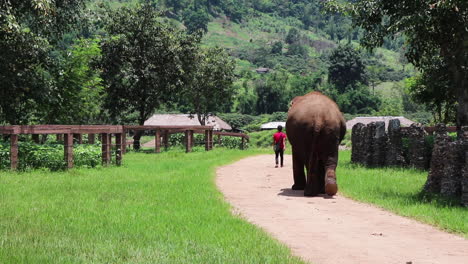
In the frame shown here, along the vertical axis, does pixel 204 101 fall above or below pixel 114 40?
below

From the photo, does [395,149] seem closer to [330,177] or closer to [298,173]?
[298,173]

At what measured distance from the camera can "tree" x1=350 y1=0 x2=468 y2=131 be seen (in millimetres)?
15242

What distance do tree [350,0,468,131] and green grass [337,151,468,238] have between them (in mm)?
3726

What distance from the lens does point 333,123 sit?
12867mm

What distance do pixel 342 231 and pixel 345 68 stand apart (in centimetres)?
12780

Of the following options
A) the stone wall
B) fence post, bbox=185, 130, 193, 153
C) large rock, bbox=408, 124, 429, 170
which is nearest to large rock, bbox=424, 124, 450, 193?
the stone wall

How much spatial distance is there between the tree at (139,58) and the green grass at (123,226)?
23.8 m

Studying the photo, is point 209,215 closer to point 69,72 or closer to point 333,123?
point 333,123

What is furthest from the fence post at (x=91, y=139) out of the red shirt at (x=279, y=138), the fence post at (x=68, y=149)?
the red shirt at (x=279, y=138)

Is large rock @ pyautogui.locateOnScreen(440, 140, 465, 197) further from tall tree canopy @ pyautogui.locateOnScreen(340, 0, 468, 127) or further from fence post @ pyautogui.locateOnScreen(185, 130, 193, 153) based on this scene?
fence post @ pyautogui.locateOnScreen(185, 130, 193, 153)

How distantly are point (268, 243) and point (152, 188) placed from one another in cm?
684

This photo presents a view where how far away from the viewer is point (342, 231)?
8406 millimetres

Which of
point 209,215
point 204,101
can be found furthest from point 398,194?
point 204,101

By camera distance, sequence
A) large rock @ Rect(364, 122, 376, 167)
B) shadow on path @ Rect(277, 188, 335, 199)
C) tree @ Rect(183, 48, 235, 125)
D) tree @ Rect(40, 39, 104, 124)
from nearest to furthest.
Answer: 1. shadow on path @ Rect(277, 188, 335, 199)
2. large rock @ Rect(364, 122, 376, 167)
3. tree @ Rect(40, 39, 104, 124)
4. tree @ Rect(183, 48, 235, 125)
